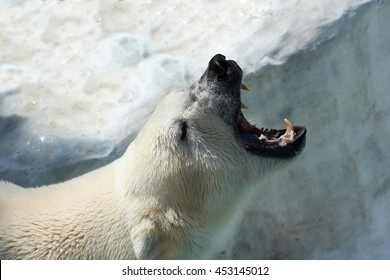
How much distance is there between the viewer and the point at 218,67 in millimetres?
2807

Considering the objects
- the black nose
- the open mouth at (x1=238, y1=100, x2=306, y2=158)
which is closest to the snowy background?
the open mouth at (x1=238, y1=100, x2=306, y2=158)

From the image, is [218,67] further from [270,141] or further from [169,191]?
[169,191]

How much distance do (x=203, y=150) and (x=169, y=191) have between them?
0.20m

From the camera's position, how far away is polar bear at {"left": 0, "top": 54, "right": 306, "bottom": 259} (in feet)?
8.92

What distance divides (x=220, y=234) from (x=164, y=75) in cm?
133

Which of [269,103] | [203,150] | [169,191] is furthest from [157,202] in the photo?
[269,103]

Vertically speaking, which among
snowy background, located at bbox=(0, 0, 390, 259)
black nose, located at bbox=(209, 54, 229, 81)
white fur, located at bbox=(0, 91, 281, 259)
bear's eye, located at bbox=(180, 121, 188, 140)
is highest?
black nose, located at bbox=(209, 54, 229, 81)

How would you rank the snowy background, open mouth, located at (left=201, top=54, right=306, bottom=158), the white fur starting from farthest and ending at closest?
the snowy background, open mouth, located at (left=201, top=54, right=306, bottom=158), the white fur

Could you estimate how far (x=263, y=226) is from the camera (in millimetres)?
3939

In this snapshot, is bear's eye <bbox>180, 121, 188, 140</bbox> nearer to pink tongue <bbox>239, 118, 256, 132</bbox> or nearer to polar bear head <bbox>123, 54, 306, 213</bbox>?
polar bear head <bbox>123, 54, 306, 213</bbox>

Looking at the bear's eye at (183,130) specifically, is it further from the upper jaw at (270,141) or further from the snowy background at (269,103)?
the snowy background at (269,103)

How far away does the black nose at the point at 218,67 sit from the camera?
2.80m

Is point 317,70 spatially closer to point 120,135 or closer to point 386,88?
point 386,88
